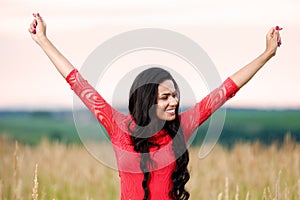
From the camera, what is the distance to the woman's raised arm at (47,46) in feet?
10.9

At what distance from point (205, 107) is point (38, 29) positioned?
0.91m

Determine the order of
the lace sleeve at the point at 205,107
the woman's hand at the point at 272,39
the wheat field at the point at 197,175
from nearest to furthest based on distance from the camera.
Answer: the lace sleeve at the point at 205,107
the woman's hand at the point at 272,39
the wheat field at the point at 197,175

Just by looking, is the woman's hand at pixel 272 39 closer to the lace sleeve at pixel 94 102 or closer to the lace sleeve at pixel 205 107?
the lace sleeve at pixel 205 107

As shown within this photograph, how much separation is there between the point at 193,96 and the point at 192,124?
0.70 feet

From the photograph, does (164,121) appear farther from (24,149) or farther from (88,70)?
(24,149)

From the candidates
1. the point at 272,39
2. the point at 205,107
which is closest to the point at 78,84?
the point at 205,107

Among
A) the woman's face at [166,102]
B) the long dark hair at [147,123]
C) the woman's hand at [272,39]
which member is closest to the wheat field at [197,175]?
the woman's hand at [272,39]

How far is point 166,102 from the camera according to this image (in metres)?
3.18

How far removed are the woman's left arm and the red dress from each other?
0.62 ft

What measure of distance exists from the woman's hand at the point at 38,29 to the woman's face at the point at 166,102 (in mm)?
657

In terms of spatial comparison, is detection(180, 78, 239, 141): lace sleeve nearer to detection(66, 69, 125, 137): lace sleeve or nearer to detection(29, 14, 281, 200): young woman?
detection(29, 14, 281, 200): young woman

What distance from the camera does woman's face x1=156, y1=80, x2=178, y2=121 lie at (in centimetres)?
317

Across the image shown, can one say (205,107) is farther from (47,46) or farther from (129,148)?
(47,46)

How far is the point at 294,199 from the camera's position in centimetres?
471
